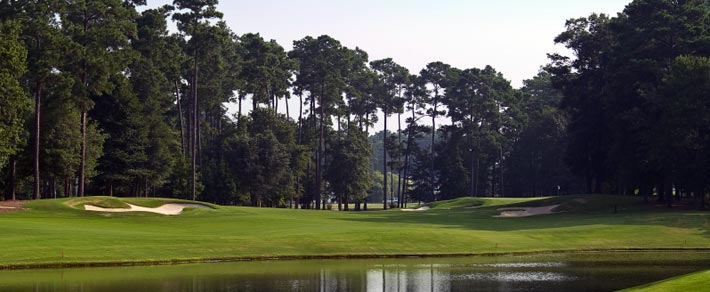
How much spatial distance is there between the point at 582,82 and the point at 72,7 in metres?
53.3

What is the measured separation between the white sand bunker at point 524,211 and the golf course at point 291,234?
2.15 m

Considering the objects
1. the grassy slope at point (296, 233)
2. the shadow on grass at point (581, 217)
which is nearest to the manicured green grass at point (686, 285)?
the grassy slope at point (296, 233)

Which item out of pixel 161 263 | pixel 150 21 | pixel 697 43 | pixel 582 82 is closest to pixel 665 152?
pixel 697 43

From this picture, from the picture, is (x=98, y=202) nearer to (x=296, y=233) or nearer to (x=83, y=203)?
(x=83, y=203)

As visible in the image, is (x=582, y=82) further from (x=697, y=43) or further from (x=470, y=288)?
(x=470, y=288)

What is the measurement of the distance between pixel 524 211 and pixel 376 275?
44.1 m

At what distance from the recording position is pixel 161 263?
43.5m

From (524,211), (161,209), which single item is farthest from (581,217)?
(161,209)

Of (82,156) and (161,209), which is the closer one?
(161,209)

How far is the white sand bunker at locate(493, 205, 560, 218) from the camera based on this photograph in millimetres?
78688

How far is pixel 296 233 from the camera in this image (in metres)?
55.0

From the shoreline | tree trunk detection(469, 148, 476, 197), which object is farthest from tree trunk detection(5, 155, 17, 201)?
tree trunk detection(469, 148, 476, 197)

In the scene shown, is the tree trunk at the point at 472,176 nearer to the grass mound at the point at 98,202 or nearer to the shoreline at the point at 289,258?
the grass mound at the point at 98,202

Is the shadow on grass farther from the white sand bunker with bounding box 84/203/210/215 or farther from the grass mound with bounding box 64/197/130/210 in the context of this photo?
the grass mound with bounding box 64/197/130/210
